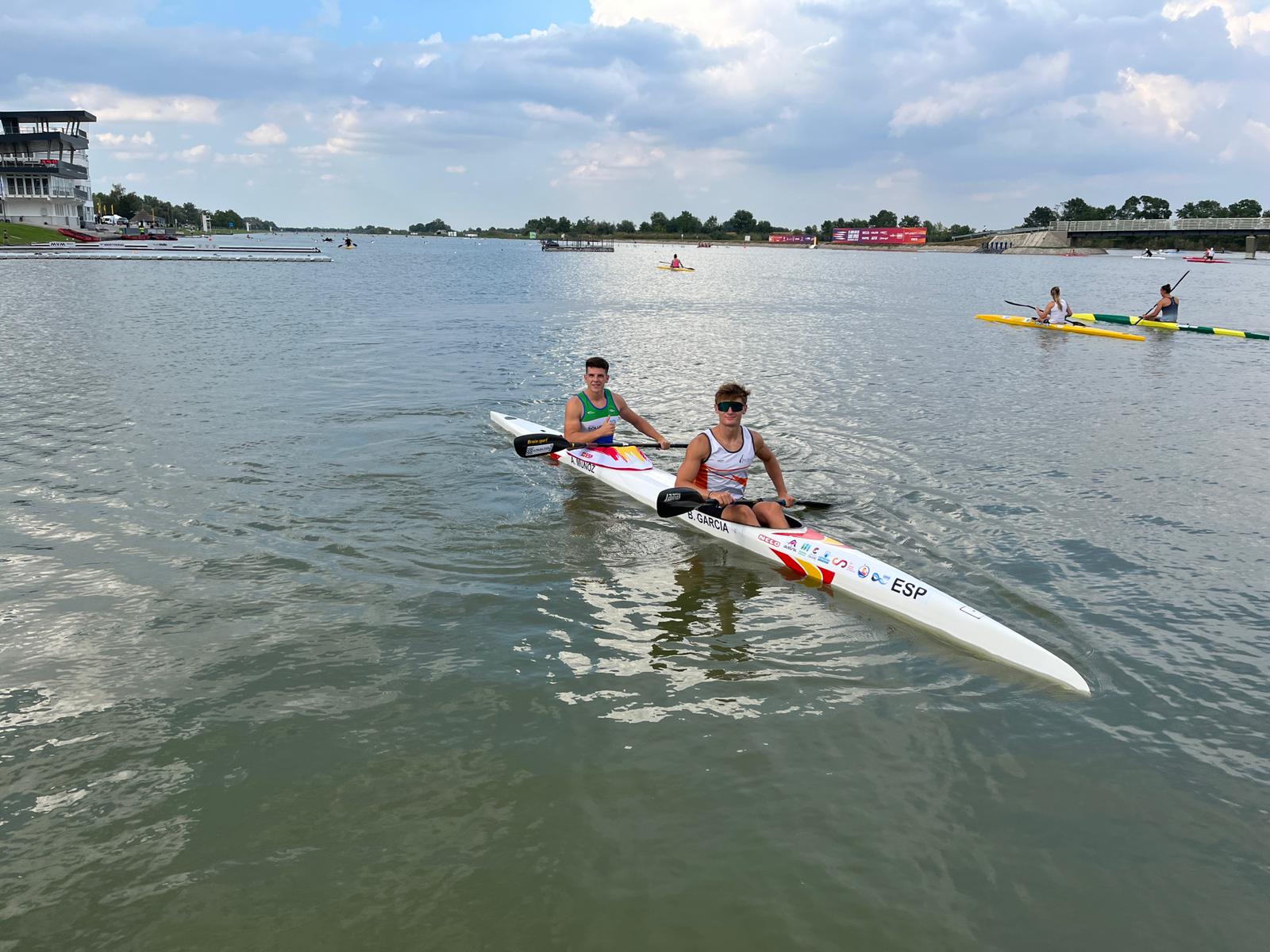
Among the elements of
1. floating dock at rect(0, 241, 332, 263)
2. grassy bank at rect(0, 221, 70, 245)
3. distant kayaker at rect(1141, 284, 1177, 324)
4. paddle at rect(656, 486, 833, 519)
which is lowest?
paddle at rect(656, 486, 833, 519)

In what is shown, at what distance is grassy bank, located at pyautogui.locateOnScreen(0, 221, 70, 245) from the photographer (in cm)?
9244

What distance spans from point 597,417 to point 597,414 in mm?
56

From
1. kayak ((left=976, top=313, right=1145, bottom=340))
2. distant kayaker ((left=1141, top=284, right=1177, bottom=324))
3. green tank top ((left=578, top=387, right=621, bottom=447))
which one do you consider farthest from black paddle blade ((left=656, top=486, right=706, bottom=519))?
distant kayaker ((left=1141, top=284, right=1177, bottom=324))

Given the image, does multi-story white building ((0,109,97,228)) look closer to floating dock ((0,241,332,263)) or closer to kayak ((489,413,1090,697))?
floating dock ((0,241,332,263))

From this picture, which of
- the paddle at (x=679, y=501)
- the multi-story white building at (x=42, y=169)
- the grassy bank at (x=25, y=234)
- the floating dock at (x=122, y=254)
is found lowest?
the paddle at (x=679, y=501)

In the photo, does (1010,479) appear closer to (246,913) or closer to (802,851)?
(802,851)

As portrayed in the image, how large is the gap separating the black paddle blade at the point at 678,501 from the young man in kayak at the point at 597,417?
3.21 m

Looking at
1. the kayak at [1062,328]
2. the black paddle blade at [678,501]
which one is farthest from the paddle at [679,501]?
the kayak at [1062,328]

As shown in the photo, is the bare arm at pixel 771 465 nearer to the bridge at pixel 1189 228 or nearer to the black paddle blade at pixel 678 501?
the black paddle blade at pixel 678 501

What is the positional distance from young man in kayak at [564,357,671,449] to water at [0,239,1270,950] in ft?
2.74

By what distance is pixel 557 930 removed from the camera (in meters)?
5.08

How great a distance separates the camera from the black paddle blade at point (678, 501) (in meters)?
11.0

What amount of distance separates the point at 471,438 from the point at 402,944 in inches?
500

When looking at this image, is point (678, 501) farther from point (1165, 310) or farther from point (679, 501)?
point (1165, 310)
